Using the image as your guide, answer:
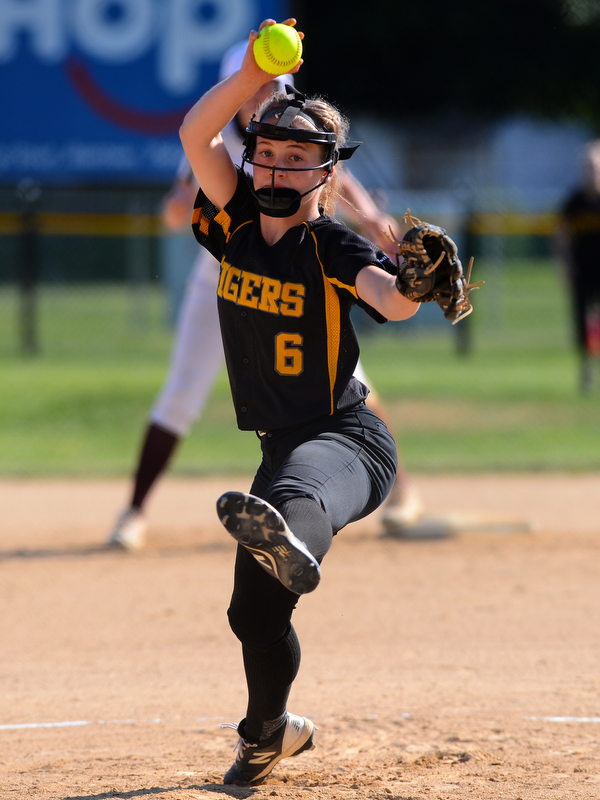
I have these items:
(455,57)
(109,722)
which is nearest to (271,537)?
(109,722)

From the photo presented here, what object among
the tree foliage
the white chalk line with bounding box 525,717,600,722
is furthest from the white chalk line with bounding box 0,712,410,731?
the tree foliage

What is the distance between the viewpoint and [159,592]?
4395mm

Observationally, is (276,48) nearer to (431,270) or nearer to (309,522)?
(431,270)

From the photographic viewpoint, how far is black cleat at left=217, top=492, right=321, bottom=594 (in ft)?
7.00

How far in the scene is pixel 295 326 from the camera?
2.56 m

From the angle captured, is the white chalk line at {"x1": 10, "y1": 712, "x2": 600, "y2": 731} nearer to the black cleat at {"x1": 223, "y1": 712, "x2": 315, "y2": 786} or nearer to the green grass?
the black cleat at {"x1": 223, "y1": 712, "x2": 315, "y2": 786}

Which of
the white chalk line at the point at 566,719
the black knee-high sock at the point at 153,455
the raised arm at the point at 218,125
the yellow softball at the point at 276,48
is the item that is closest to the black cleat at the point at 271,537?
the raised arm at the point at 218,125

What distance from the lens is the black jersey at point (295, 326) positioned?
100 inches

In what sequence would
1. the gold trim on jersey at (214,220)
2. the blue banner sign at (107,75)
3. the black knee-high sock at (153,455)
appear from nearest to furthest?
the gold trim on jersey at (214,220) < the black knee-high sock at (153,455) < the blue banner sign at (107,75)

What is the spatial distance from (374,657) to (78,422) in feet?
18.1

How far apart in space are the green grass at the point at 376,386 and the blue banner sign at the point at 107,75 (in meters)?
2.07

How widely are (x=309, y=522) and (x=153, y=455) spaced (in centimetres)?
264

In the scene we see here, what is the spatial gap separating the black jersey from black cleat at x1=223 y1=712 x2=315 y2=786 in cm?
75

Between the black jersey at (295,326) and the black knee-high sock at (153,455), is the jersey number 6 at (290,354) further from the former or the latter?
the black knee-high sock at (153,455)
